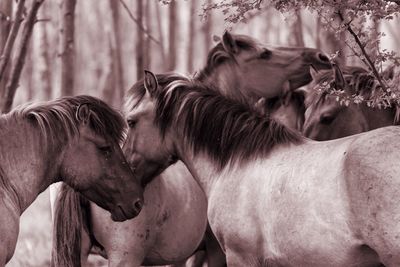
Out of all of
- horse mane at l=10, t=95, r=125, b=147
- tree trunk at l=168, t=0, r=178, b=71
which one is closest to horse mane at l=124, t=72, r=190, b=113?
horse mane at l=10, t=95, r=125, b=147

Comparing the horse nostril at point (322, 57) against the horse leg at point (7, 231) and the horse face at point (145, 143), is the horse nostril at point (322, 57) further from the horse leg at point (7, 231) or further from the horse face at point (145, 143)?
the horse leg at point (7, 231)

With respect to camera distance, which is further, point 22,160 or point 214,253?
point 214,253

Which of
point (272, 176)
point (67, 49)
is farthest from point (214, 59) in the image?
point (67, 49)

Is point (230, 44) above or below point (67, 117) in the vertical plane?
above

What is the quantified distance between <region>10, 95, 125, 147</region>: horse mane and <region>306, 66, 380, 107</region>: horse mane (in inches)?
66.0

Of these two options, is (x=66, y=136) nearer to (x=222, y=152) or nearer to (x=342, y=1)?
(x=222, y=152)

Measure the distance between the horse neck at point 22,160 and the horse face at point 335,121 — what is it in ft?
7.51

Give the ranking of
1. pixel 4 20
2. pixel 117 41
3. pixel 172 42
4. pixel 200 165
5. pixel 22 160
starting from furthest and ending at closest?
pixel 117 41 → pixel 172 42 → pixel 4 20 → pixel 200 165 → pixel 22 160

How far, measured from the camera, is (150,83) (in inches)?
257

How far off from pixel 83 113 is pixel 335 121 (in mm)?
2197

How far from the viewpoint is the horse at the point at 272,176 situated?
494cm

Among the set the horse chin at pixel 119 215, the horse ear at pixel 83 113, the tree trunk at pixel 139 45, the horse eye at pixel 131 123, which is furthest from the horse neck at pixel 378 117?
the tree trunk at pixel 139 45

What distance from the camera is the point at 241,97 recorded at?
679 cm

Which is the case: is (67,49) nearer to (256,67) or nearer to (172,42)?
(256,67)
